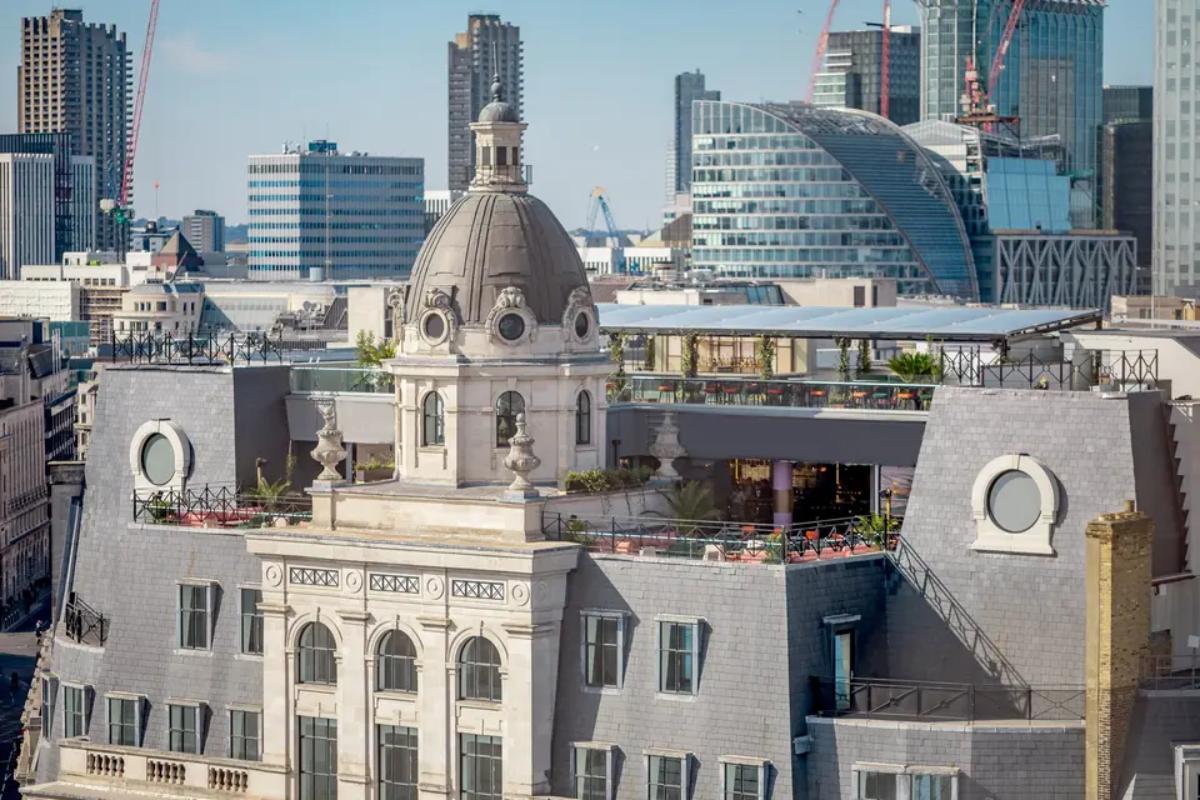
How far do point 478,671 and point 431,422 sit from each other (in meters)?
9.88

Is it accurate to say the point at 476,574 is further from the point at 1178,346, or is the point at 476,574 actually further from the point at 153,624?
the point at 1178,346

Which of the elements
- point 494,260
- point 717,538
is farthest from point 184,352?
point 717,538

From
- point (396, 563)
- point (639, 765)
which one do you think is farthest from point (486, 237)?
point (639, 765)

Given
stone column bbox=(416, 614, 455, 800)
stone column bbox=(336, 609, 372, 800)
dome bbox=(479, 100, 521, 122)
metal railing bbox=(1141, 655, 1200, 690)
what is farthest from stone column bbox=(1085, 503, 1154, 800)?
dome bbox=(479, 100, 521, 122)

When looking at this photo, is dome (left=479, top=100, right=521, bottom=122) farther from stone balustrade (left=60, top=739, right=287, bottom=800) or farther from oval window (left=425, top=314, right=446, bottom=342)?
stone balustrade (left=60, top=739, right=287, bottom=800)

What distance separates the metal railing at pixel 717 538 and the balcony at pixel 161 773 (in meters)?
13.8

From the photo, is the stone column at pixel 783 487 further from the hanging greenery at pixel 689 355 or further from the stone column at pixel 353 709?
the stone column at pixel 353 709

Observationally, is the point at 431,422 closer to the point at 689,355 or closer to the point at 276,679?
the point at 276,679

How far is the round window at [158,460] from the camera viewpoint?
122 metres

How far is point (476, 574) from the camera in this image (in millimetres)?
104625

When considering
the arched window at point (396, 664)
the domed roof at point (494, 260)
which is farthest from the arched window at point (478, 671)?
the domed roof at point (494, 260)

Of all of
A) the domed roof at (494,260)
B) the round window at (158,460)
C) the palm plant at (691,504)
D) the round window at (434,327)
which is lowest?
the palm plant at (691,504)

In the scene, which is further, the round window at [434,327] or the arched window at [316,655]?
the round window at [434,327]

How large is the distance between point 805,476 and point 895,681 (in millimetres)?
20155
